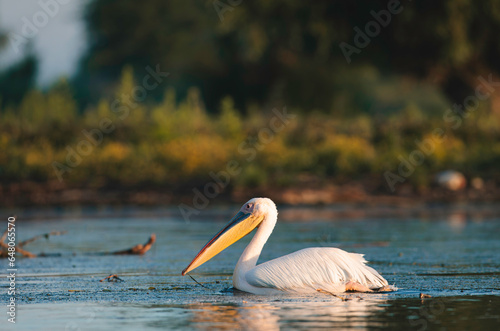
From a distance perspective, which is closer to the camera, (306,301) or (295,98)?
(306,301)

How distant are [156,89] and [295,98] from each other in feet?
39.2

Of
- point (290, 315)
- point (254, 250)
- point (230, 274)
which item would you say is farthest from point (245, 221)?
point (290, 315)

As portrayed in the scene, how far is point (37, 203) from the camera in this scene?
72.6 feet

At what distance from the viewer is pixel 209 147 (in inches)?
962

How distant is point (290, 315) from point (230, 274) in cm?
317

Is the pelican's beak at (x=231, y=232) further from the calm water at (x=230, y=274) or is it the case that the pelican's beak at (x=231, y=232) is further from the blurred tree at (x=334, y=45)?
the blurred tree at (x=334, y=45)

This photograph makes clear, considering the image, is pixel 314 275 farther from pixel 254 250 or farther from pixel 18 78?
pixel 18 78

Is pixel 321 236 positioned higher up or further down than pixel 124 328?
higher up

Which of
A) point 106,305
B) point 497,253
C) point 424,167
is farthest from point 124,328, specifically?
point 424,167

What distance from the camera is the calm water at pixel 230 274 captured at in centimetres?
744

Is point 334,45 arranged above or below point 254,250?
above

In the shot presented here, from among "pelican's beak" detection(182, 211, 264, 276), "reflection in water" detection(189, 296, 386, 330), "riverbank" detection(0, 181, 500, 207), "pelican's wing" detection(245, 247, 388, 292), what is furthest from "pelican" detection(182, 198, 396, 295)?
"riverbank" detection(0, 181, 500, 207)

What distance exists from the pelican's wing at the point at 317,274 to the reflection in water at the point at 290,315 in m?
0.27

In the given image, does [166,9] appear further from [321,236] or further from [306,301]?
[306,301]
